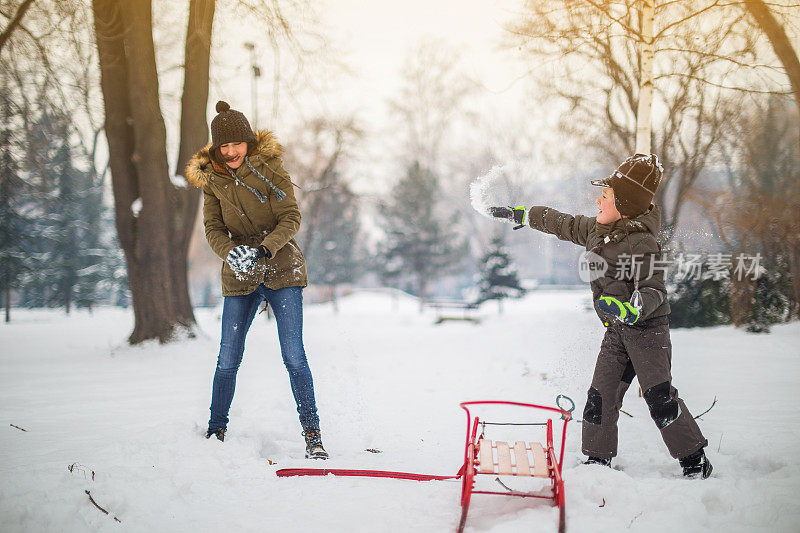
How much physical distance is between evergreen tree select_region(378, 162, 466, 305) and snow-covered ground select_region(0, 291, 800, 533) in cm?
2242

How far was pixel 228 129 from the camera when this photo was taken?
3.41 metres

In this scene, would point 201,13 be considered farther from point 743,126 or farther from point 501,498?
point 743,126

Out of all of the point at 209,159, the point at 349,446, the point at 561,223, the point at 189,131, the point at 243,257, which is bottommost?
the point at 349,446

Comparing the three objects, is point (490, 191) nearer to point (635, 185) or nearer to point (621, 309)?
point (635, 185)

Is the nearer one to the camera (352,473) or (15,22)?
(352,473)

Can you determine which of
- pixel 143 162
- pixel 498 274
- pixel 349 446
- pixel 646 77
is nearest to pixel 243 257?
pixel 349 446

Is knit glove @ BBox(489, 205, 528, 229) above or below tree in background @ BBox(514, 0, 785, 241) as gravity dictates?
below

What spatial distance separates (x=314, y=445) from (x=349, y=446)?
493mm

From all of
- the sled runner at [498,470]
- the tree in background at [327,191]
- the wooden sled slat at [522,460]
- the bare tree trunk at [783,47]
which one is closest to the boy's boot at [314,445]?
the sled runner at [498,470]

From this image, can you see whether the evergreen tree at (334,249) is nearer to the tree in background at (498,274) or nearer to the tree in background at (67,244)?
the tree in background at (67,244)

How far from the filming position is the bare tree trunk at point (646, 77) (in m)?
5.48

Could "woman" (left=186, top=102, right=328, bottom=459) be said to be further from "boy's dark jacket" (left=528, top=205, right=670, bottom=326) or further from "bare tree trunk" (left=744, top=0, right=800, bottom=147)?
"bare tree trunk" (left=744, top=0, right=800, bottom=147)

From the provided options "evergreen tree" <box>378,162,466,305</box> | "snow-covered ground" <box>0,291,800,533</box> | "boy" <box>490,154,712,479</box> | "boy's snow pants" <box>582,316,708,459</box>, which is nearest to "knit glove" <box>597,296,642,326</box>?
"boy" <box>490,154,712,479</box>

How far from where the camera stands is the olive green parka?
3393 millimetres
